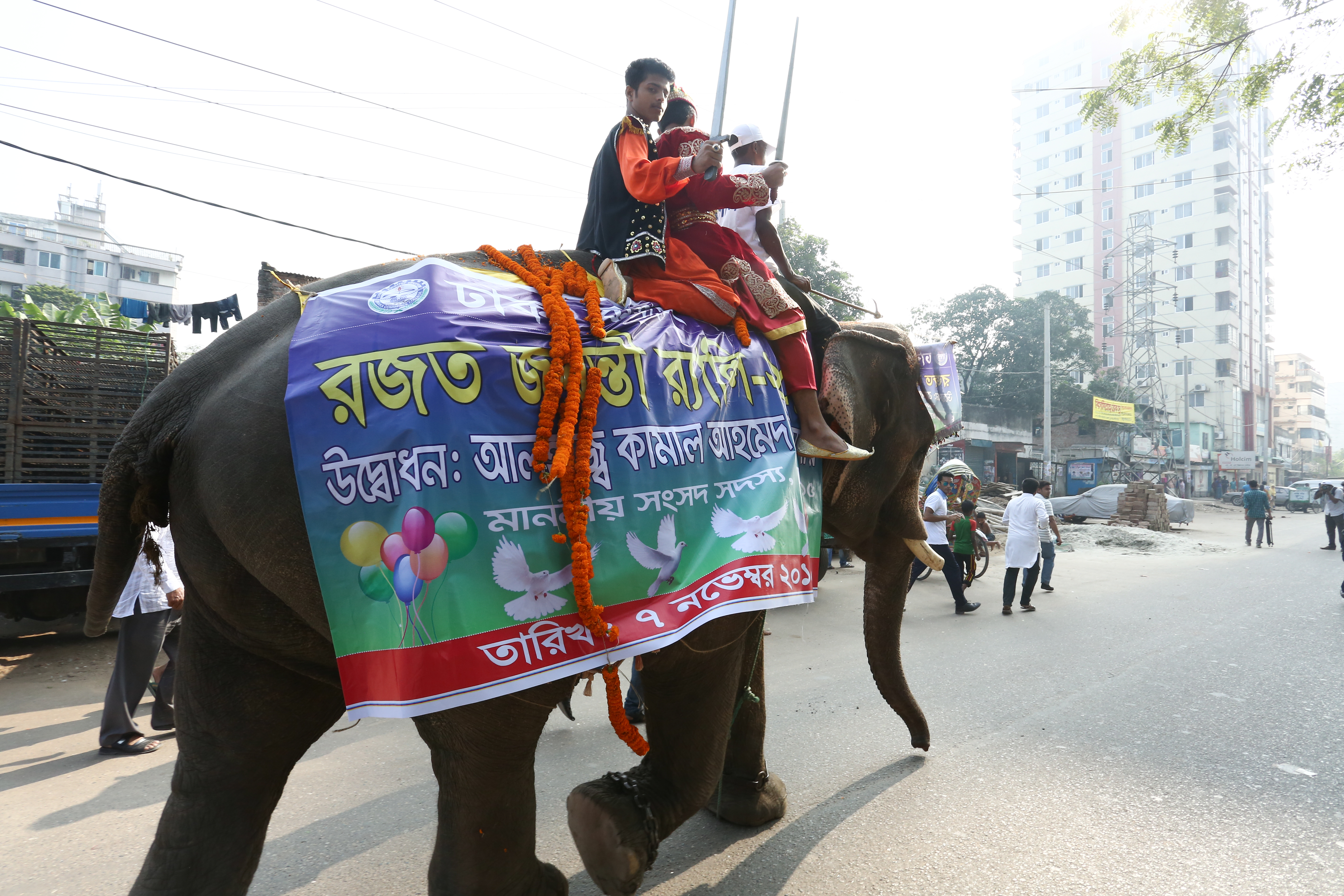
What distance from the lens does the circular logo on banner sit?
1.70m

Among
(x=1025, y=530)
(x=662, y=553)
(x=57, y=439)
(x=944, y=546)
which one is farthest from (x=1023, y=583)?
(x=57, y=439)

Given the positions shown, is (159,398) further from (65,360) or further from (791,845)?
(65,360)

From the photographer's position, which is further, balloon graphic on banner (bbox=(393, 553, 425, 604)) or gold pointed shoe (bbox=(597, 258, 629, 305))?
gold pointed shoe (bbox=(597, 258, 629, 305))

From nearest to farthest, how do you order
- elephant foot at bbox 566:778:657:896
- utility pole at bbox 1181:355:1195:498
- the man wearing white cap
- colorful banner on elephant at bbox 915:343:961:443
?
elephant foot at bbox 566:778:657:896 < the man wearing white cap < colorful banner on elephant at bbox 915:343:961:443 < utility pole at bbox 1181:355:1195:498

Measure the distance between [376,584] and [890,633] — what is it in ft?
8.12

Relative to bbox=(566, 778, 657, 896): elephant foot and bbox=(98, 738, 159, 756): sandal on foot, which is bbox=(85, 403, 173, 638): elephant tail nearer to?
bbox=(566, 778, 657, 896): elephant foot

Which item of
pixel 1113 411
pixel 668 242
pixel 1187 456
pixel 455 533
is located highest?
pixel 1113 411

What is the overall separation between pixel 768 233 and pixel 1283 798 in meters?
3.25

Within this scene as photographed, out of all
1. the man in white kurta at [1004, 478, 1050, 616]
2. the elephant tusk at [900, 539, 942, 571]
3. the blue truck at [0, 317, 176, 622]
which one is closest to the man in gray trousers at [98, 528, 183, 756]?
the blue truck at [0, 317, 176, 622]

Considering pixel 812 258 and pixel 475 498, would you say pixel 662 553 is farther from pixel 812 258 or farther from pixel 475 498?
pixel 812 258

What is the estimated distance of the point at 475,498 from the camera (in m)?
1.58

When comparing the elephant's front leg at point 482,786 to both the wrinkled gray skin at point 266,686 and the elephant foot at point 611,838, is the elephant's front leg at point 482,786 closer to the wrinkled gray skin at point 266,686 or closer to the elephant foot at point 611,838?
the wrinkled gray skin at point 266,686

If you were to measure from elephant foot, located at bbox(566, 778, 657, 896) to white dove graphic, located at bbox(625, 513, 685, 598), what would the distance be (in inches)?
26.5

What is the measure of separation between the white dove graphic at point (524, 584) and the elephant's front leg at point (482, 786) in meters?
0.19
